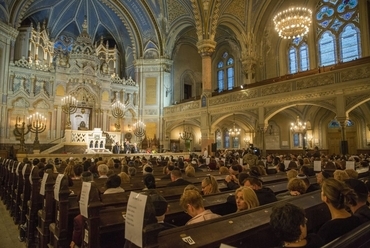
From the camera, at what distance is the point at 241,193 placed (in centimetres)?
312

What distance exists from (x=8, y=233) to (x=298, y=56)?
71.1ft

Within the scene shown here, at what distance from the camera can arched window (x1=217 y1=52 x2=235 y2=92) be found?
2619 centimetres

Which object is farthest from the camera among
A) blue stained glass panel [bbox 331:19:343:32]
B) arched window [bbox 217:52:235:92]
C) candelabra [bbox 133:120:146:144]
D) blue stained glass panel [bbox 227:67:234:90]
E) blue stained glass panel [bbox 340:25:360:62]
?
arched window [bbox 217:52:235:92]

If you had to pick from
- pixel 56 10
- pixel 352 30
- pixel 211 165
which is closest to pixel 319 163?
pixel 211 165

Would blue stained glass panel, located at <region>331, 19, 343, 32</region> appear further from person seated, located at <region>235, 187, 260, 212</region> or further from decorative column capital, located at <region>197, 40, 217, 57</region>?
person seated, located at <region>235, 187, 260, 212</region>

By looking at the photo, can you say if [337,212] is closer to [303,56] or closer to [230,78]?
[303,56]

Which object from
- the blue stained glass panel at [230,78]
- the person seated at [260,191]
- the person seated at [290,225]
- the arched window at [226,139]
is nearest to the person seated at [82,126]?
the arched window at [226,139]

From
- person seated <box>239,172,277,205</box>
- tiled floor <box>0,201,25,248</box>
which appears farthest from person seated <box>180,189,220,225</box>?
tiled floor <box>0,201,25,248</box>

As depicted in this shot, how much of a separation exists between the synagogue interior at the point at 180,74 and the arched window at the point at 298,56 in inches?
3.3

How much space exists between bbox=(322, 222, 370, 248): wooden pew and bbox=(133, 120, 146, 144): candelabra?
21379 millimetres

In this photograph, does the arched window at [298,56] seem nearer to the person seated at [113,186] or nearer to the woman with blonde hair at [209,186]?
the woman with blonde hair at [209,186]

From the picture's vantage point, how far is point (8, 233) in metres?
5.28

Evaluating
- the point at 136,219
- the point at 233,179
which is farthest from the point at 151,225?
the point at 233,179

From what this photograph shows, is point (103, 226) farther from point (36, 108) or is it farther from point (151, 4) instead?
point (151, 4)
